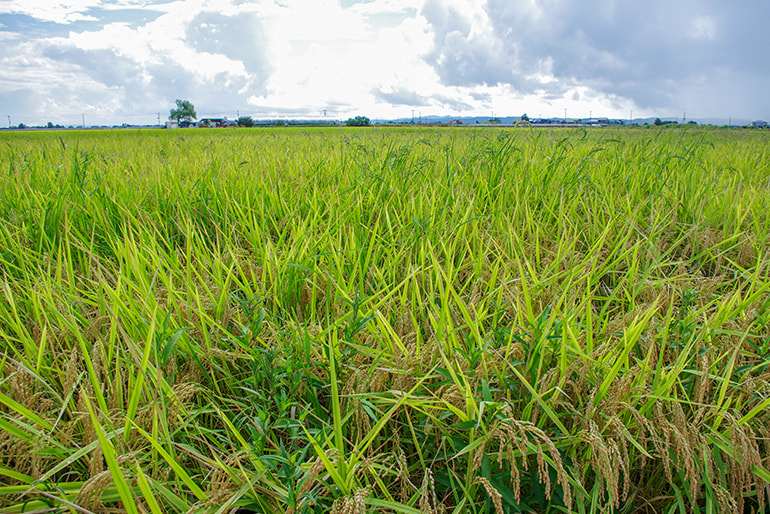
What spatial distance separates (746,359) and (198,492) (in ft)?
5.01

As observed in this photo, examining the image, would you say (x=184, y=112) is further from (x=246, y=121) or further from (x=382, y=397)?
(x=382, y=397)

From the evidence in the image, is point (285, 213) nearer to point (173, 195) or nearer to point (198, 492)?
point (173, 195)

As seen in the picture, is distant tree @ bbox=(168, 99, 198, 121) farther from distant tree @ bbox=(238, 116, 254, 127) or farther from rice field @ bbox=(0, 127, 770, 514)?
rice field @ bbox=(0, 127, 770, 514)

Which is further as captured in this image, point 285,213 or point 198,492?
point 285,213

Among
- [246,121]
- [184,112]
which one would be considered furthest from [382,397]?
[184,112]

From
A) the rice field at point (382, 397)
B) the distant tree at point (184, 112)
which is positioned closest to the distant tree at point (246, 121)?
the distant tree at point (184, 112)

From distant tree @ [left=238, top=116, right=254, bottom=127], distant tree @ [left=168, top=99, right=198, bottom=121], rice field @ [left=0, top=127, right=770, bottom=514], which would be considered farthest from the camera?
distant tree @ [left=168, top=99, right=198, bottom=121]

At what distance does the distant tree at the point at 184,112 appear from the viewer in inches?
3093

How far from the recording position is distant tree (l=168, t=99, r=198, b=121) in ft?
258

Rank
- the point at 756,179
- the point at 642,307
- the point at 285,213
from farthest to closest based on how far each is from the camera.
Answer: the point at 756,179
the point at 285,213
the point at 642,307

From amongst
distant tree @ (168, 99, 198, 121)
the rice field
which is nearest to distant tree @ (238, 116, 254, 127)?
distant tree @ (168, 99, 198, 121)

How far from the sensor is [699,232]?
192 centimetres

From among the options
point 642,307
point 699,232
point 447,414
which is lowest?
point 447,414

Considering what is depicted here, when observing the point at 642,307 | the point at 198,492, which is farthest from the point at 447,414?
the point at 642,307
